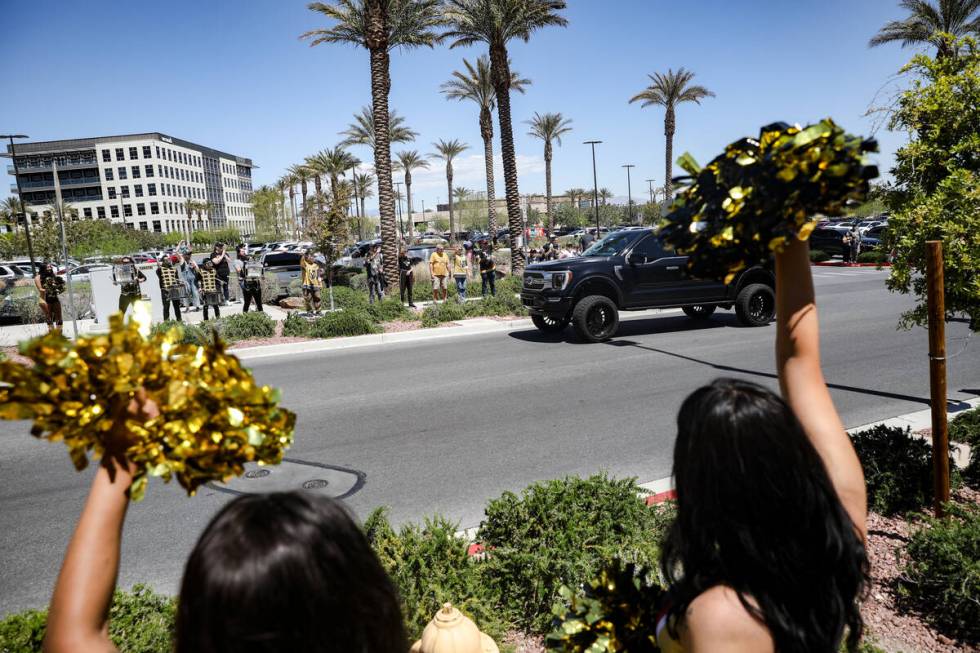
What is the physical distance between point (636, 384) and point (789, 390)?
7.60 m

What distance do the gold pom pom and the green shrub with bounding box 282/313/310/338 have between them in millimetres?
12863

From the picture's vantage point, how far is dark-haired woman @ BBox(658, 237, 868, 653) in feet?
4.31

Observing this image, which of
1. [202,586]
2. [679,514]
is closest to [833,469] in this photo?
[679,514]

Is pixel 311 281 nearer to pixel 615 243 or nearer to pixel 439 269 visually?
pixel 439 269

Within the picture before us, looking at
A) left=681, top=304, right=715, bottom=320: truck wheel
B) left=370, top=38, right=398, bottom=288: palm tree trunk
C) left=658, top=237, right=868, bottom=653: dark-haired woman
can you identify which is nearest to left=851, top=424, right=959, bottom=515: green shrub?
left=658, top=237, right=868, bottom=653: dark-haired woman

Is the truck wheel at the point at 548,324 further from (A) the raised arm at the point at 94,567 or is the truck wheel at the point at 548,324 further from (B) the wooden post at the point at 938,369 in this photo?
(A) the raised arm at the point at 94,567

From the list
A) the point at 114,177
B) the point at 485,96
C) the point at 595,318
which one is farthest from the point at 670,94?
the point at 114,177

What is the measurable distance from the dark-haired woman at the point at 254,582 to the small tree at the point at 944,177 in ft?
16.3

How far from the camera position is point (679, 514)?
1.45 meters

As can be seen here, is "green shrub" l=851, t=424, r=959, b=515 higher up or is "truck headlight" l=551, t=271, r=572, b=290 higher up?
"truck headlight" l=551, t=271, r=572, b=290

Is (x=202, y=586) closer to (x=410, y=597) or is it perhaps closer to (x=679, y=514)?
(x=679, y=514)

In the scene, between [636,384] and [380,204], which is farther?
[380,204]

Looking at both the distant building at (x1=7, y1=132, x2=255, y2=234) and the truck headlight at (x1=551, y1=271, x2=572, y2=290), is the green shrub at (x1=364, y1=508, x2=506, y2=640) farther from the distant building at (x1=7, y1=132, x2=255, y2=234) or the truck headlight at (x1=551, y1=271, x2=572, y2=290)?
the distant building at (x1=7, y1=132, x2=255, y2=234)

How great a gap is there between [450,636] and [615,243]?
11259 mm
